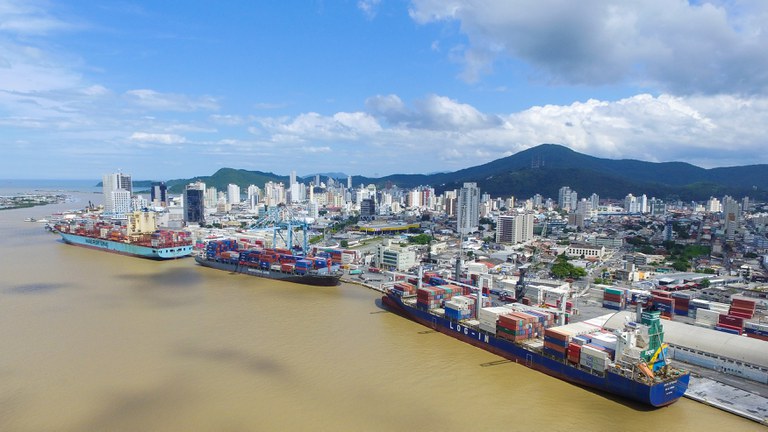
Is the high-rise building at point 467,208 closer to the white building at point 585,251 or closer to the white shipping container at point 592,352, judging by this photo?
the white building at point 585,251

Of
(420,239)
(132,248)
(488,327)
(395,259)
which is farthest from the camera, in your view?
(420,239)

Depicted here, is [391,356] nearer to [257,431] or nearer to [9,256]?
[257,431]

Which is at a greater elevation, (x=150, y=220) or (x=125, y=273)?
(x=150, y=220)

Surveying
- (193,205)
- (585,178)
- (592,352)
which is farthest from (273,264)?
(585,178)

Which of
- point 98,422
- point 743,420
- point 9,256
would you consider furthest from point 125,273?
point 743,420

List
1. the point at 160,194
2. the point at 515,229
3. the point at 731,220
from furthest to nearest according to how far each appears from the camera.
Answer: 1. the point at 160,194
2. the point at 731,220
3. the point at 515,229

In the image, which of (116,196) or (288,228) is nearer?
(288,228)

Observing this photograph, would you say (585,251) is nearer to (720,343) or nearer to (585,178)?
(720,343)

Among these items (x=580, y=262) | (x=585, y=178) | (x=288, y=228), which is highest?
(x=585, y=178)
